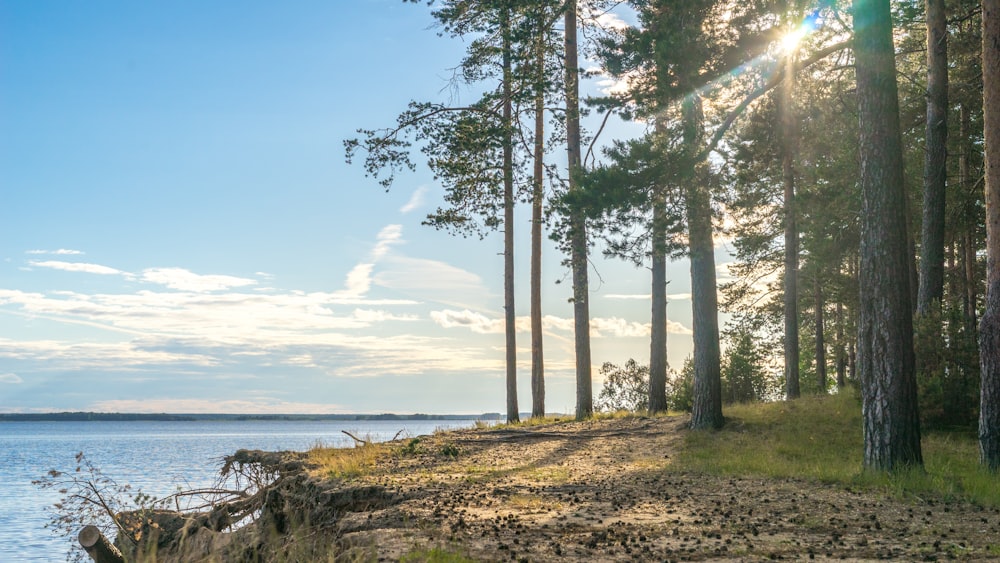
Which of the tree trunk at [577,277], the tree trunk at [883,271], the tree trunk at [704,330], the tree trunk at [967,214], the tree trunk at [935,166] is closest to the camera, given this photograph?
the tree trunk at [883,271]

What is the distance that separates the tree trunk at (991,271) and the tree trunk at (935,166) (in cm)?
480

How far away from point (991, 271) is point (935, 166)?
19.5 ft

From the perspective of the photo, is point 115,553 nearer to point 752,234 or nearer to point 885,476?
point 885,476

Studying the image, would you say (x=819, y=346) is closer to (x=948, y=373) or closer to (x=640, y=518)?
(x=948, y=373)

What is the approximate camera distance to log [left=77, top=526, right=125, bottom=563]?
36.0 ft

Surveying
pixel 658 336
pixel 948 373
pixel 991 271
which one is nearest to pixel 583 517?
pixel 991 271

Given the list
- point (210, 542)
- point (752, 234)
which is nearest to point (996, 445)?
point (210, 542)

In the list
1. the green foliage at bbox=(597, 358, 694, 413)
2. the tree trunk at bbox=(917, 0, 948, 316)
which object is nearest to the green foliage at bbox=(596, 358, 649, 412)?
the green foliage at bbox=(597, 358, 694, 413)

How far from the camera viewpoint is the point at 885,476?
1122cm

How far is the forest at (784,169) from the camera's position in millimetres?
12039

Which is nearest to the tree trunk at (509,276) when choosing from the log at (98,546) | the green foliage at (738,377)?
the green foliage at (738,377)

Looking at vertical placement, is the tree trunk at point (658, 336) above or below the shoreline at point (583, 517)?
above

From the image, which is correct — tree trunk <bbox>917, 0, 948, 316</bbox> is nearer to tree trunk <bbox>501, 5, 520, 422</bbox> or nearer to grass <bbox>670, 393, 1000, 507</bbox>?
grass <bbox>670, 393, 1000, 507</bbox>

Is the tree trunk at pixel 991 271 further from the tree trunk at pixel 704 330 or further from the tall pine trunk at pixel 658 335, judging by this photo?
the tall pine trunk at pixel 658 335
